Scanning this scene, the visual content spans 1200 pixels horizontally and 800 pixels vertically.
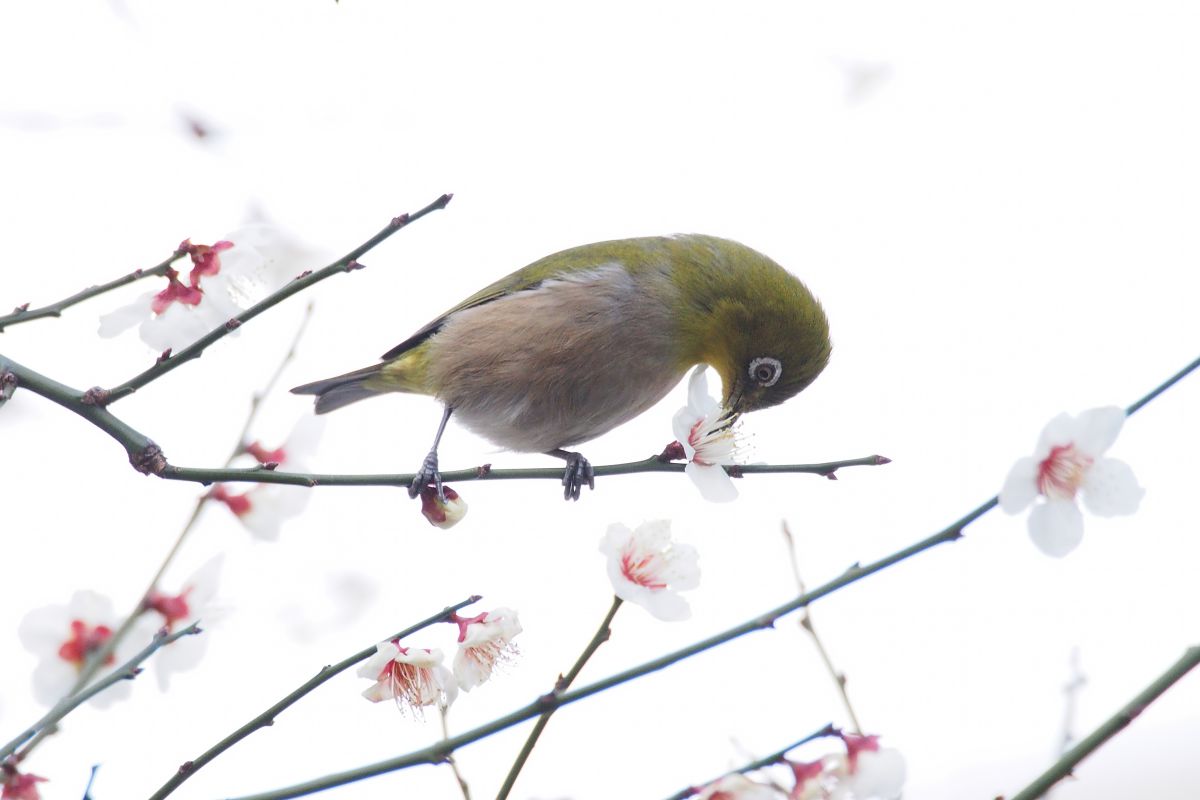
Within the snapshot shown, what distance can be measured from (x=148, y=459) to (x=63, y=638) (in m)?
0.77

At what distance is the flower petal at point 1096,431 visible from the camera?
1896mm

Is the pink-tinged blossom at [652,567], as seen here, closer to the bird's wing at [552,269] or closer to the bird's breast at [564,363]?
the bird's breast at [564,363]

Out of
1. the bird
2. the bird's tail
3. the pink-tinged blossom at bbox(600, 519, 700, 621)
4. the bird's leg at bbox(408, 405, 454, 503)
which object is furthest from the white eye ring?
the pink-tinged blossom at bbox(600, 519, 700, 621)

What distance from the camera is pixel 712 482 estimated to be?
98.0 inches

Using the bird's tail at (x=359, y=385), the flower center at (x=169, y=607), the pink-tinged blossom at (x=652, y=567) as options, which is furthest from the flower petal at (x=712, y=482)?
the bird's tail at (x=359, y=385)

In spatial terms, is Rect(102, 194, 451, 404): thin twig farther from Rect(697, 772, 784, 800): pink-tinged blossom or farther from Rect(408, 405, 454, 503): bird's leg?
Rect(697, 772, 784, 800): pink-tinged blossom

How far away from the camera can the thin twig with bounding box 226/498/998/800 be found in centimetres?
151

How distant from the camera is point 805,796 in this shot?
75.0 inches

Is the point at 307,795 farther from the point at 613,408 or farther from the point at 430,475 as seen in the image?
the point at 613,408

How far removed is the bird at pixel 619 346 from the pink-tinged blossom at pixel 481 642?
2.44 m

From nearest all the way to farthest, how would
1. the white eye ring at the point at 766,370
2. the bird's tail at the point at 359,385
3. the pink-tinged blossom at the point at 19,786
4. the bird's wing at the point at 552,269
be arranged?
the pink-tinged blossom at the point at 19,786 → the white eye ring at the point at 766,370 → the bird's wing at the point at 552,269 → the bird's tail at the point at 359,385

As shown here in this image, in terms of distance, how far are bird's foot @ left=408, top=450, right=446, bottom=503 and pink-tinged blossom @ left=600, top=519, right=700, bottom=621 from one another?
0.38m

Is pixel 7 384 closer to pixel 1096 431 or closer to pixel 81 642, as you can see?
pixel 81 642

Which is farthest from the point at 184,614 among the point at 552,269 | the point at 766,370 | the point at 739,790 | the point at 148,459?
the point at 552,269
